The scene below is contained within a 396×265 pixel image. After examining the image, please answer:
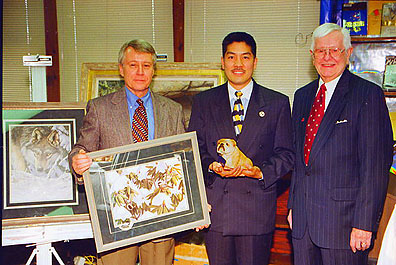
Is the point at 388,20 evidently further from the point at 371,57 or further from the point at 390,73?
the point at 390,73

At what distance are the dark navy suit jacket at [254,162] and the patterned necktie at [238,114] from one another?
0.14 feet

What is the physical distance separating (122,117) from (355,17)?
239cm

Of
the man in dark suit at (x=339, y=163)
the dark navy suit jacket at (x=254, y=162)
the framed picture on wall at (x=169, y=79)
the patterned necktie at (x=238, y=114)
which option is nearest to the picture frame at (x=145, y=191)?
the dark navy suit jacket at (x=254, y=162)

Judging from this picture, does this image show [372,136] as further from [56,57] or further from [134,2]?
[56,57]

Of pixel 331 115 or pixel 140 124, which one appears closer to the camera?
pixel 331 115

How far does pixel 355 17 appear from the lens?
338cm

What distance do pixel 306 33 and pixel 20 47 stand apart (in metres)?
3.07

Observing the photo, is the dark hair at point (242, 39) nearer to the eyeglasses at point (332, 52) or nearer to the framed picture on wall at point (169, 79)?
the eyeglasses at point (332, 52)

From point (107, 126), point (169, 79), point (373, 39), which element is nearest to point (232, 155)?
A: point (107, 126)

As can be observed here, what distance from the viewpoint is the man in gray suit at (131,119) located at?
220 centimetres

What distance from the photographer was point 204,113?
7.77 feet

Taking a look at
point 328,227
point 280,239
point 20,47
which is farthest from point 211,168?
point 20,47

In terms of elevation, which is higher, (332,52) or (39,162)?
(332,52)

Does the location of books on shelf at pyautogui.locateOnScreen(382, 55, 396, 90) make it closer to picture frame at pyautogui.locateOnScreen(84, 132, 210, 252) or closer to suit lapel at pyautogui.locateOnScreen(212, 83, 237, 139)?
suit lapel at pyautogui.locateOnScreen(212, 83, 237, 139)
